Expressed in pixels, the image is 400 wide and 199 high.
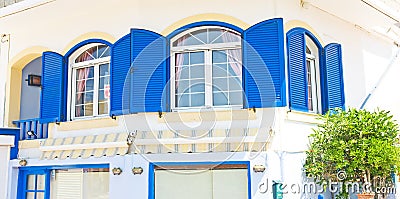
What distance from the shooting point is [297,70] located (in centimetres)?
1355

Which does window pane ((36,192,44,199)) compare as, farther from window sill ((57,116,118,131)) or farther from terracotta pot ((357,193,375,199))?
terracotta pot ((357,193,375,199))

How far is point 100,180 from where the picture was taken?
45.8 feet

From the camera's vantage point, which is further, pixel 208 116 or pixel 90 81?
pixel 90 81

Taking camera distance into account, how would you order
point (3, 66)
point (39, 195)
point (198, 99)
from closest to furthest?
point (198, 99)
point (39, 195)
point (3, 66)

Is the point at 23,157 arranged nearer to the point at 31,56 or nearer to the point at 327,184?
the point at 31,56

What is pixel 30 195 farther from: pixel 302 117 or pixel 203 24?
pixel 302 117

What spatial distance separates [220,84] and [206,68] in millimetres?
678

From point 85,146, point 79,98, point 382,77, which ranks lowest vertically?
point 85,146

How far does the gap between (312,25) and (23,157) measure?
11605 mm

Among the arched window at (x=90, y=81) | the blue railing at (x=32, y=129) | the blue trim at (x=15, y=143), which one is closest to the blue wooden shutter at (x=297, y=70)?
the arched window at (x=90, y=81)

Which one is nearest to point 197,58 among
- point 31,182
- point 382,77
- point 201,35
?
point 201,35

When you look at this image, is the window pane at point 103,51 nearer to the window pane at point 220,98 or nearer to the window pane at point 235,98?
the window pane at point 220,98

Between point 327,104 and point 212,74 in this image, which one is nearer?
point 212,74

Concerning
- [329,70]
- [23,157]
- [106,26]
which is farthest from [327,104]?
[23,157]
